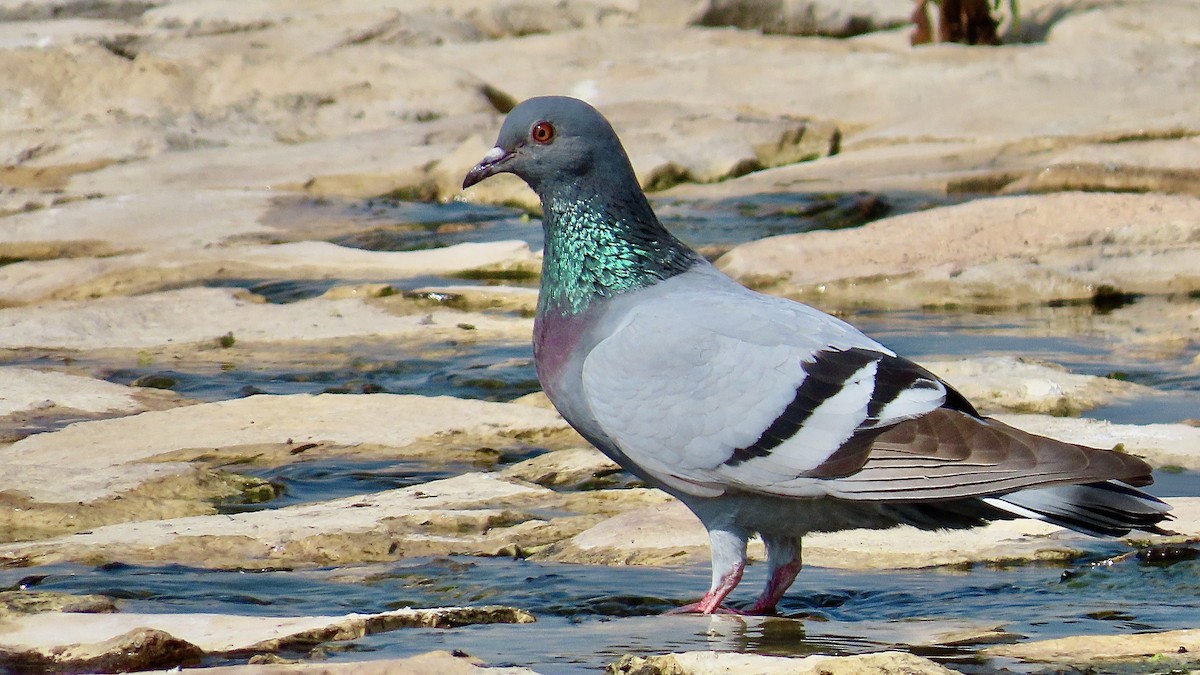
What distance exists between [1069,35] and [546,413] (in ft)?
30.8

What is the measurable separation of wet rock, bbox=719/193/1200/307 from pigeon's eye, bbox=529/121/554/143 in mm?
3388

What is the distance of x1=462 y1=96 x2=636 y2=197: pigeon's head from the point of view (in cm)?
404

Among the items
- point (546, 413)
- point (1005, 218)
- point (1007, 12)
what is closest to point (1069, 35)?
point (1007, 12)

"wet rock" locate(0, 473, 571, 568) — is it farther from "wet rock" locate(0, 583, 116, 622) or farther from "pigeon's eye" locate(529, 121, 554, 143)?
"pigeon's eye" locate(529, 121, 554, 143)

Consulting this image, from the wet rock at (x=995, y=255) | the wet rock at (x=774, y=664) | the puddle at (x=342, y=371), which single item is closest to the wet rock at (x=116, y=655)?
the wet rock at (x=774, y=664)

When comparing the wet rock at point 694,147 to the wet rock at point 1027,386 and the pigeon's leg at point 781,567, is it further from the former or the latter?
the pigeon's leg at point 781,567

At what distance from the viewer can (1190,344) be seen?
250 inches

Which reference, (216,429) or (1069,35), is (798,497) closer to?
(216,429)

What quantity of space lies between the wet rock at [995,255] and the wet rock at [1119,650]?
4.30 metres

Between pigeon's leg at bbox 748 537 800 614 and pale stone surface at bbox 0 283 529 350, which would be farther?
pale stone surface at bbox 0 283 529 350

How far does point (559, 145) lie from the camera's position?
4062 millimetres

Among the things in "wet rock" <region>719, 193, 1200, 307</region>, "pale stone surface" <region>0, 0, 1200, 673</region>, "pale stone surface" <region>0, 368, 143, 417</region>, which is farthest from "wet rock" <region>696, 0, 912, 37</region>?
"pale stone surface" <region>0, 368, 143, 417</region>

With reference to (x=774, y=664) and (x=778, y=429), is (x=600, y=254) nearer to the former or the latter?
(x=778, y=429)

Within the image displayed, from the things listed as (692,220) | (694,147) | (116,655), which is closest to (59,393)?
(116,655)
